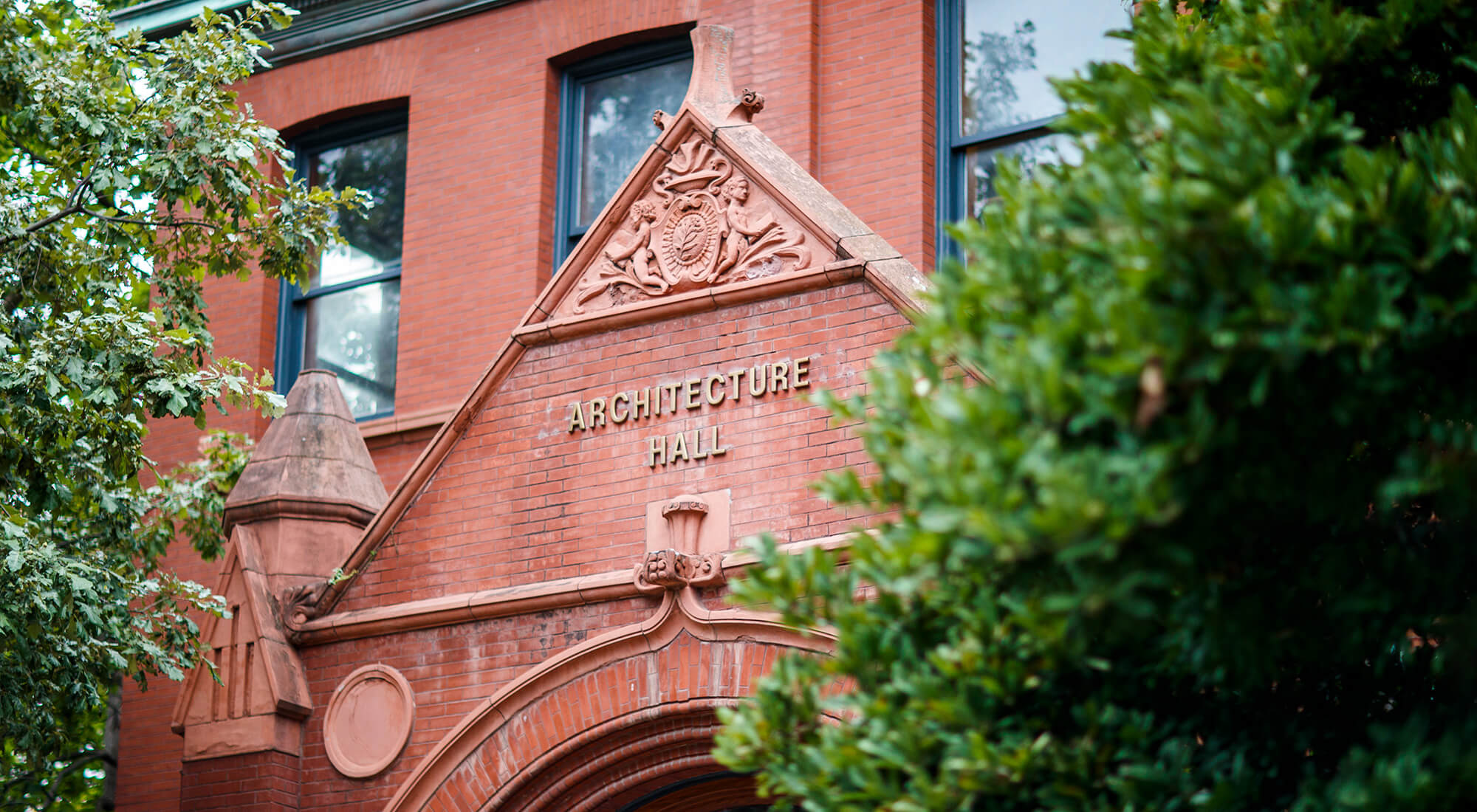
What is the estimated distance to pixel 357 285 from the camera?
13.8 metres

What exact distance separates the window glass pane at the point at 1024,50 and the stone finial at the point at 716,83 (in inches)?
113

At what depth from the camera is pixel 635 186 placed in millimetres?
9461

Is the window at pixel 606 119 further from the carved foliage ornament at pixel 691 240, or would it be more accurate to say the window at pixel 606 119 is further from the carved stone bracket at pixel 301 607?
the carved stone bracket at pixel 301 607

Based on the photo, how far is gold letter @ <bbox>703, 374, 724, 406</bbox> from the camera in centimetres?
895

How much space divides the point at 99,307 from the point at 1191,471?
24.1ft

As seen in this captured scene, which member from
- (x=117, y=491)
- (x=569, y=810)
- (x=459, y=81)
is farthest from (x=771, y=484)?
(x=459, y=81)

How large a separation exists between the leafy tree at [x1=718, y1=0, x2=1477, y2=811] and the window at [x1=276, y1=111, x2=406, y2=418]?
9.11 metres

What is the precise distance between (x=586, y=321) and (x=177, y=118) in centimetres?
260

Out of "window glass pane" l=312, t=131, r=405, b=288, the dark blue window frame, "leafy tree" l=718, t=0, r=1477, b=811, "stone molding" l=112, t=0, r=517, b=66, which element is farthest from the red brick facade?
"stone molding" l=112, t=0, r=517, b=66

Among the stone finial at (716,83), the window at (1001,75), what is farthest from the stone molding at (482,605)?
the window at (1001,75)

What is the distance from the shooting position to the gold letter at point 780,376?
877cm

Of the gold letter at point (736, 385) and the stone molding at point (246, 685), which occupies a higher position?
the gold letter at point (736, 385)

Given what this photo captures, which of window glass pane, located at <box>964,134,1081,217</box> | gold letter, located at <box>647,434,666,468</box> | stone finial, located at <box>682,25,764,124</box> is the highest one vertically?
window glass pane, located at <box>964,134,1081,217</box>

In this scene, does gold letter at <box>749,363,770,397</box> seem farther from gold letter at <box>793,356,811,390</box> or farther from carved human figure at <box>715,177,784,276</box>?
carved human figure at <box>715,177,784,276</box>
